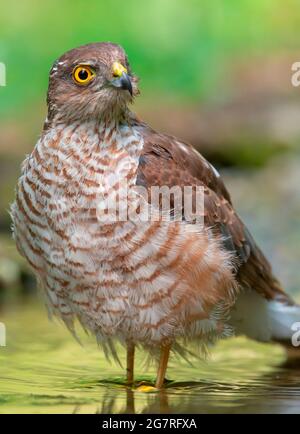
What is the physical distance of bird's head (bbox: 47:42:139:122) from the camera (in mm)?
6012

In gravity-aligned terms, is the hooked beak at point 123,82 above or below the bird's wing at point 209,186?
above

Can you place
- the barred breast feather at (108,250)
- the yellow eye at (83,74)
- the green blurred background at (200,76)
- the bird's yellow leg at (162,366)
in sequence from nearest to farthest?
the barred breast feather at (108,250) < the yellow eye at (83,74) < the bird's yellow leg at (162,366) < the green blurred background at (200,76)

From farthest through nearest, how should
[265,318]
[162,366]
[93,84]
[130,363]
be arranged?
[265,318] < [130,363] < [162,366] < [93,84]

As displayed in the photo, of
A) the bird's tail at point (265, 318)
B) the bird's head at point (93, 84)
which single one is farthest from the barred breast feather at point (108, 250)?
the bird's tail at point (265, 318)

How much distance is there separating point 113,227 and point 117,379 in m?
1.30

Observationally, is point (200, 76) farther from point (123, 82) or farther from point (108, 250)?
point (108, 250)

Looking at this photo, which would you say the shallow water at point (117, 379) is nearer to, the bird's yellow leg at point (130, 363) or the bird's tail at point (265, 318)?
the bird's yellow leg at point (130, 363)

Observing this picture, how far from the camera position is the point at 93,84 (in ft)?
20.0

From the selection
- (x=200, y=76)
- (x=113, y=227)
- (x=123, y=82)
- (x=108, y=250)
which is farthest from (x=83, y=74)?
(x=200, y=76)

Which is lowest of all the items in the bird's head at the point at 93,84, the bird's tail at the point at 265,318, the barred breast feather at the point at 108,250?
the bird's tail at the point at 265,318

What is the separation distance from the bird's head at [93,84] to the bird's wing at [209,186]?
1.19 ft

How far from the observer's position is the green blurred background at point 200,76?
1158 centimetres

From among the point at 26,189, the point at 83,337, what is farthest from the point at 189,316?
the point at 83,337

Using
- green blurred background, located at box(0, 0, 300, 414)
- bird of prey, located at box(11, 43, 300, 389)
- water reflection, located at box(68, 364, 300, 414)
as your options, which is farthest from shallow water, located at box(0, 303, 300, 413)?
green blurred background, located at box(0, 0, 300, 414)
